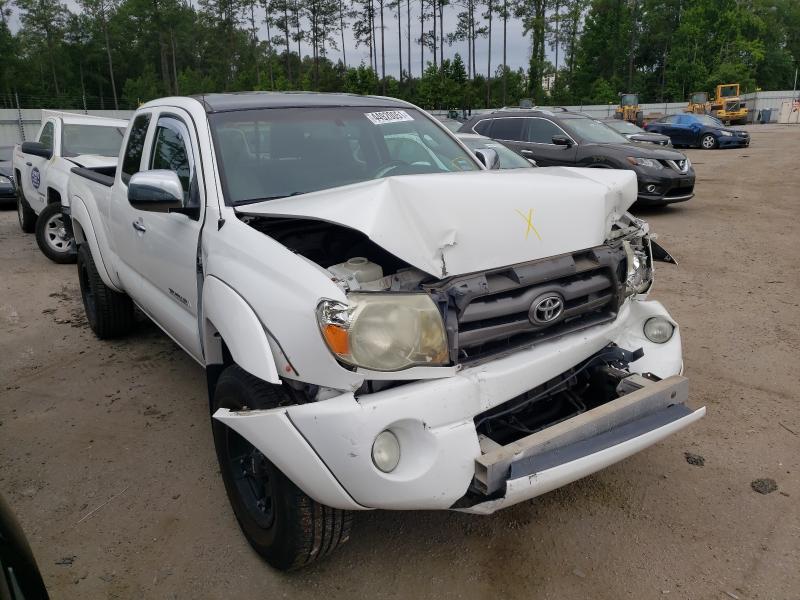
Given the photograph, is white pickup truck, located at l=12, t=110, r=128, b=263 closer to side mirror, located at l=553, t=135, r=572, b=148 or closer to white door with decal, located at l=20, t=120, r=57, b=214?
white door with decal, located at l=20, t=120, r=57, b=214

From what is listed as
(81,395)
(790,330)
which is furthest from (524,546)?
(790,330)

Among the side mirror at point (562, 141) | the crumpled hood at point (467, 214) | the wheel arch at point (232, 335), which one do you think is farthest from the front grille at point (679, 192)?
the wheel arch at point (232, 335)

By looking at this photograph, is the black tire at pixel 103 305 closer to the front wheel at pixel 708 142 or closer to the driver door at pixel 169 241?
the driver door at pixel 169 241

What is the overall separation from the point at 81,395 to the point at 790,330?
5394 mm

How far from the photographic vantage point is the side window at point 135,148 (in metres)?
4.02

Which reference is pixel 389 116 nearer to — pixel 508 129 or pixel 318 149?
pixel 318 149

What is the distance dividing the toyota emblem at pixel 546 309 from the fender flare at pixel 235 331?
993 mm

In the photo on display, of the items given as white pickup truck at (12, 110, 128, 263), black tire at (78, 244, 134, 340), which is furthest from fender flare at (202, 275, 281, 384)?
white pickup truck at (12, 110, 128, 263)

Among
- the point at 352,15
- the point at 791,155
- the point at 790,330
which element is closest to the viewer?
the point at 790,330

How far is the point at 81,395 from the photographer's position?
14.1ft

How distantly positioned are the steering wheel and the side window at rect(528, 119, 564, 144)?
27.5ft

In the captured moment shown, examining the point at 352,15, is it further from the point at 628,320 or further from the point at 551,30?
the point at 628,320

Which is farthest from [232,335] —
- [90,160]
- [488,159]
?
[90,160]

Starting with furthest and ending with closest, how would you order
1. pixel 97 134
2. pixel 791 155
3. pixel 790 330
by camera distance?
pixel 791 155 < pixel 97 134 < pixel 790 330
